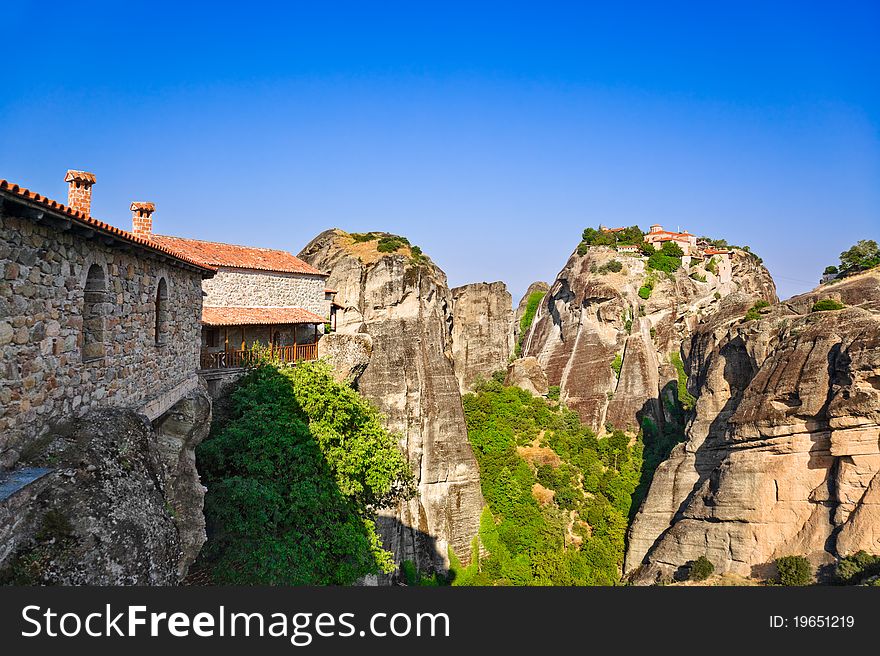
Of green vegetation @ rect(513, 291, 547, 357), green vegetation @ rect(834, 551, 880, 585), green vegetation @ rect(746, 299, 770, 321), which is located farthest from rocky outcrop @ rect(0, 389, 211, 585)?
green vegetation @ rect(513, 291, 547, 357)

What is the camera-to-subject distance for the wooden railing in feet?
63.1

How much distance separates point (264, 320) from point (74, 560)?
17610 millimetres

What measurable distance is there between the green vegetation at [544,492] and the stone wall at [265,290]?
15.9 meters

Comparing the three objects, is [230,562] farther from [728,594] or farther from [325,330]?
[325,330]

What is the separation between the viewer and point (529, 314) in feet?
203

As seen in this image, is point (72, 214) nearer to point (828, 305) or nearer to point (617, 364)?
point (828, 305)

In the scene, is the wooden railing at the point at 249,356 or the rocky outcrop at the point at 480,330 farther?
the rocky outcrop at the point at 480,330

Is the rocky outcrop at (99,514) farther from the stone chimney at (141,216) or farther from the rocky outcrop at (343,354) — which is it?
the rocky outcrop at (343,354)

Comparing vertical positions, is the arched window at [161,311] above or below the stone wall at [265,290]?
below

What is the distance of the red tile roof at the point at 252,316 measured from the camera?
2127 centimetres

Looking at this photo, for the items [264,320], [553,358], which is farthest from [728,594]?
[553,358]

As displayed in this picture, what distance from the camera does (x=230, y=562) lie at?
45.1 feet

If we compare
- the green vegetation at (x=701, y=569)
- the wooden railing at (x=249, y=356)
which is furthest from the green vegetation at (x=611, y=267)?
the wooden railing at (x=249, y=356)

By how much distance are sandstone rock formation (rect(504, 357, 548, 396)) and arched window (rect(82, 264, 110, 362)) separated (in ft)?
141
